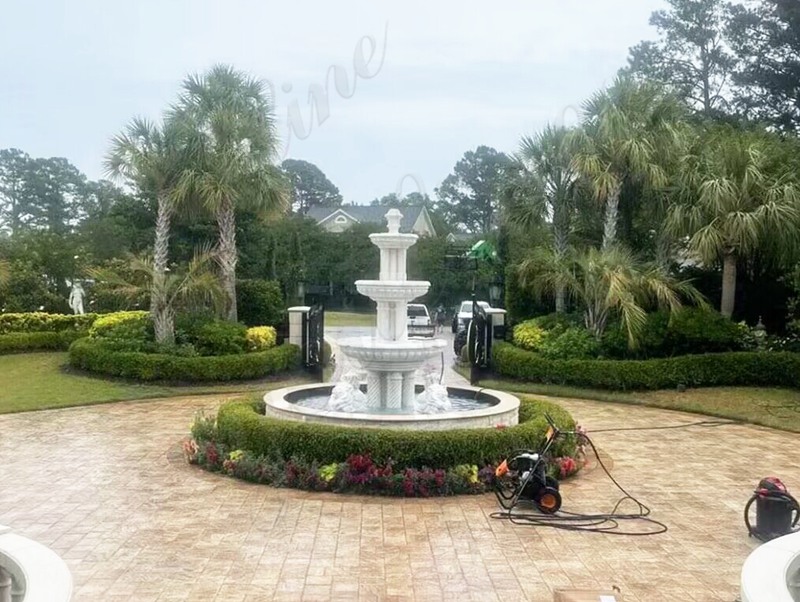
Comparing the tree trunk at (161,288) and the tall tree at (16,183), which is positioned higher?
the tall tree at (16,183)

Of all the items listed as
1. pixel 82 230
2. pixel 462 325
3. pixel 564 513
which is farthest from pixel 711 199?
pixel 82 230

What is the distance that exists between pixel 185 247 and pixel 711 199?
14117 millimetres

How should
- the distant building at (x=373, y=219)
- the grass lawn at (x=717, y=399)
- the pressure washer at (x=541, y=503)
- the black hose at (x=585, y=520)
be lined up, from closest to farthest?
the black hose at (x=585, y=520) → the pressure washer at (x=541, y=503) → the grass lawn at (x=717, y=399) → the distant building at (x=373, y=219)

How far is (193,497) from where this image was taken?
8.52m

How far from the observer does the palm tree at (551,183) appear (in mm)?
19328

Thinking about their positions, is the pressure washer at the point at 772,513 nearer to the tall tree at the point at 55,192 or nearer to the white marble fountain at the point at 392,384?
the white marble fountain at the point at 392,384

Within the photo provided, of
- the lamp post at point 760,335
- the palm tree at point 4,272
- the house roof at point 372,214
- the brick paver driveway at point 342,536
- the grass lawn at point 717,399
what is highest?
the house roof at point 372,214

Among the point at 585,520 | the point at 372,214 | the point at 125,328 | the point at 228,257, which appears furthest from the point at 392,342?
the point at 372,214

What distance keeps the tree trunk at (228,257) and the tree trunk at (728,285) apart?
38.4 feet

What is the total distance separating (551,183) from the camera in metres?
19.7

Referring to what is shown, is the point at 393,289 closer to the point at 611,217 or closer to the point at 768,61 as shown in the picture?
the point at 611,217

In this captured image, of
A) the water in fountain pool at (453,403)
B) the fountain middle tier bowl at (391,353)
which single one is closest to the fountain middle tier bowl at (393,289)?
the fountain middle tier bowl at (391,353)

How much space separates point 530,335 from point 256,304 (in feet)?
24.1

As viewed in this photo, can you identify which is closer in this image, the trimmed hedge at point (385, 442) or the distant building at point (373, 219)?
the trimmed hedge at point (385, 442)
